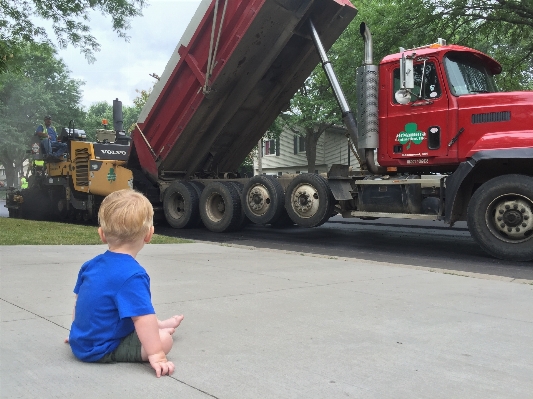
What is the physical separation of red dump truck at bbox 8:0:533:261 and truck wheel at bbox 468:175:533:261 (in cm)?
1

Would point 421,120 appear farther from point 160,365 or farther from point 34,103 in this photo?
point 34,103

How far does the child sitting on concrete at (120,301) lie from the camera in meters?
2.71

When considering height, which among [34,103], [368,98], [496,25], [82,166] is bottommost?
[82,166]

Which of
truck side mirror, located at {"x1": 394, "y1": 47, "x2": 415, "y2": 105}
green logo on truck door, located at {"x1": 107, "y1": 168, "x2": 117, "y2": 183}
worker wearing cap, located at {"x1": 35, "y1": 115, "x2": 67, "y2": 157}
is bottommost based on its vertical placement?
green logo on truck door, located at {"x1": 107, "y1": 168, "x2": 117, "y2": 183}

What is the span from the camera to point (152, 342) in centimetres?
271

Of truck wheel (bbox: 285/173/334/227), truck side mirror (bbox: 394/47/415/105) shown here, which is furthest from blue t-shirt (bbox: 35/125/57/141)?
truck side mirror (bbox: 394/47/415/105)

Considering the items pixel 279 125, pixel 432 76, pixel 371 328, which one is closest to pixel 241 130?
pixel 432 76

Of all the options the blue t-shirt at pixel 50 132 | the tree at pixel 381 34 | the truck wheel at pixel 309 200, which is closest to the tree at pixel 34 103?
the blue t-shirt at pixel 50 132

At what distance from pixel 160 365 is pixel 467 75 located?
7.42m

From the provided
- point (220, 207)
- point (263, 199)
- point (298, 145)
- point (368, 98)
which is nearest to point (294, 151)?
point (298, 145)

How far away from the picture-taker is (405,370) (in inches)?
113

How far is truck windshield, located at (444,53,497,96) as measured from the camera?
8.34m

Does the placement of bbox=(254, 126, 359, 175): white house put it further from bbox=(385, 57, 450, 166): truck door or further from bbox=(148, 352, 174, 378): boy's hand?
bbox=(148, 352, 174, 378): boy's hand

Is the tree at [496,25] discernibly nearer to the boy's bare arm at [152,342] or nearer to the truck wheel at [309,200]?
the truck wheel at [309,200]
